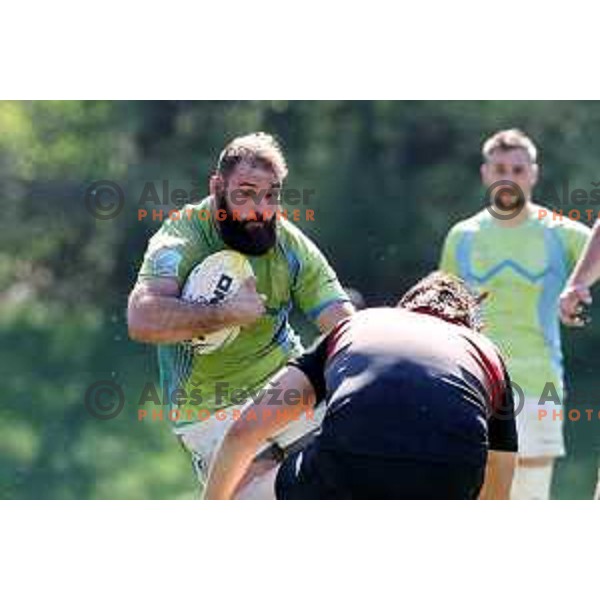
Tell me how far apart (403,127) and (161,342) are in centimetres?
939

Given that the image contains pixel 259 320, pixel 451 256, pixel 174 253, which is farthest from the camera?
pixel 451 256

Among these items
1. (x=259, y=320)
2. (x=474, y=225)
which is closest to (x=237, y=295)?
(x=259, y=320)

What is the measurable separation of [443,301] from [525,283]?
2978 mm

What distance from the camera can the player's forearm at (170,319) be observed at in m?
6.07

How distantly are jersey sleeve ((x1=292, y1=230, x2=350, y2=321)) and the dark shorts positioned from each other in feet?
5.21

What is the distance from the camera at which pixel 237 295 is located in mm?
6230

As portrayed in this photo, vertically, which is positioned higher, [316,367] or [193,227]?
[193,227]

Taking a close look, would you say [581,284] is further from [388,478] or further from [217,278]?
[388,478]

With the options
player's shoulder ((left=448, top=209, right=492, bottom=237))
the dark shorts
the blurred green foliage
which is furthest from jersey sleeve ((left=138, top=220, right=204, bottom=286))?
the blurred green foliage

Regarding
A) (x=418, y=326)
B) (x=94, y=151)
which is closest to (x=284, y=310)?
(x=418, y=326)

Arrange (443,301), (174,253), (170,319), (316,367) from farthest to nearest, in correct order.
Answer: (174,253), (170,319), (443,301), (316,367)

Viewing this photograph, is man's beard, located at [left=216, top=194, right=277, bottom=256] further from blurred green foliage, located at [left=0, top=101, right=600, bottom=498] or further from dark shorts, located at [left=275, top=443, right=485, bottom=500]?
blurred green foliage, located at [left=0, top=101, right=600, bottom=498]

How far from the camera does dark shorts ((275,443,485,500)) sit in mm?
4777

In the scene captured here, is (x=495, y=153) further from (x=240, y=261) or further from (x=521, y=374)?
(x=240, y=261)
